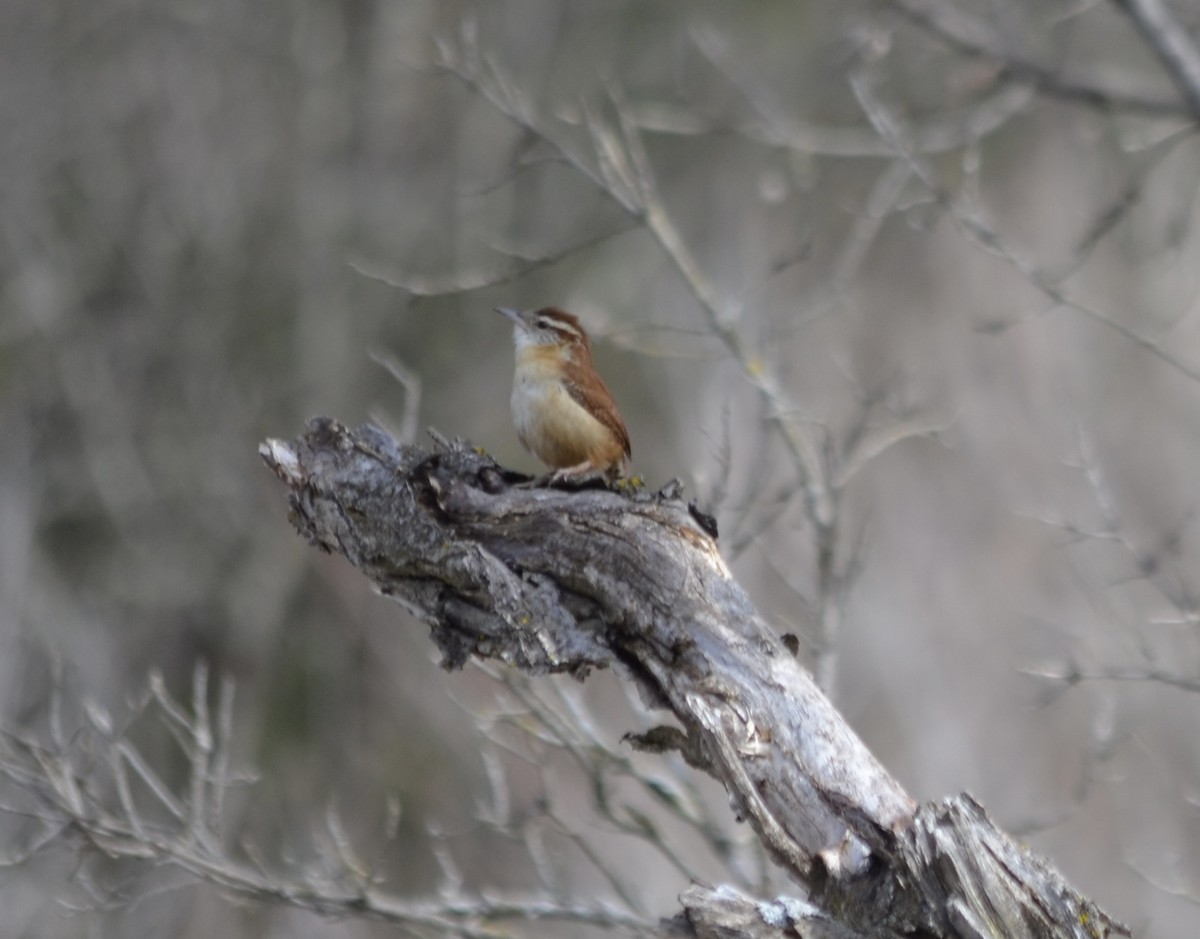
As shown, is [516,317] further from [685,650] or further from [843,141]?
[843,141]

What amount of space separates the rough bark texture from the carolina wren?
1204 millimetres

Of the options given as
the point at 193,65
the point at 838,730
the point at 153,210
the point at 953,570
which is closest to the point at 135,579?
the point at 153,210

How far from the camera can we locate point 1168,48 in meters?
7.10

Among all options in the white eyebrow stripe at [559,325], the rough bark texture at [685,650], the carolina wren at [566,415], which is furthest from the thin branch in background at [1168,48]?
the rough bark texture at [685,650]

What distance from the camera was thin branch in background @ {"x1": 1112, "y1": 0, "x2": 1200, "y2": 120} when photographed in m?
7.06

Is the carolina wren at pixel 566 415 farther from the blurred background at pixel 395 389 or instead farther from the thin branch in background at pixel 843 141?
the blurred background at pixel 395 389

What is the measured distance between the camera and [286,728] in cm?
1462

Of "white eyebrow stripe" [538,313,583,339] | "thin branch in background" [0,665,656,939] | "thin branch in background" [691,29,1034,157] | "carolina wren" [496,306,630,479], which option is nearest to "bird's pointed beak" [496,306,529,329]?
"white eyebrow stripe" [538,313,583,339]

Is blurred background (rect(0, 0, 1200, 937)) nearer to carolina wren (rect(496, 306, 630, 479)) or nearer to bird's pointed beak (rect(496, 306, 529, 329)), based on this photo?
bird's pointed beak (rect(496, 306, 529, 329))

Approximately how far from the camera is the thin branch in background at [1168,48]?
706cm

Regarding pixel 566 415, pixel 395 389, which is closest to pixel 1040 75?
pixel 566 415

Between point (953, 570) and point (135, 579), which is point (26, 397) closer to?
point (135, 579)

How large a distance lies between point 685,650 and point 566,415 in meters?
1.87

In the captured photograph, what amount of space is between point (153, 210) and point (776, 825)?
1219 cm
